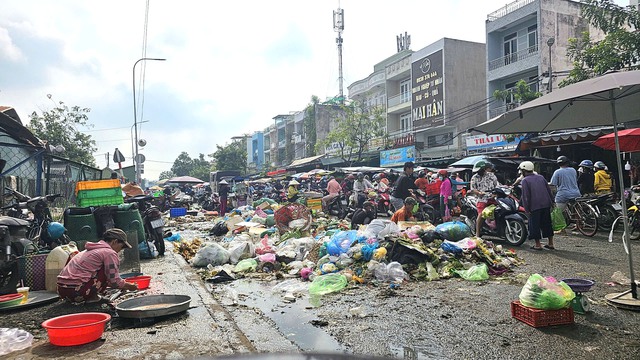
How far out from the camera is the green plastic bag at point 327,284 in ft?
17.7

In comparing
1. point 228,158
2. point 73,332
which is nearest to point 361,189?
point 73,332

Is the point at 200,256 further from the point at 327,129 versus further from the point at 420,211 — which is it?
the point at 327,129

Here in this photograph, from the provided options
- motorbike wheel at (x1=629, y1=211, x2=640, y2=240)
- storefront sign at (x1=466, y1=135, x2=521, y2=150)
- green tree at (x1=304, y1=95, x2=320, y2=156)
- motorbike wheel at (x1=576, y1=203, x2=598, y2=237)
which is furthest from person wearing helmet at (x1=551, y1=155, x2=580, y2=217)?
green tree at (x1=304, y1=95, x2=320, y2=156)

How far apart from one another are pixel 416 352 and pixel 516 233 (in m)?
5.52

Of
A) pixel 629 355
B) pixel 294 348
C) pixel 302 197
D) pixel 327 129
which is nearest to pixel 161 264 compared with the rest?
pixel 294 348

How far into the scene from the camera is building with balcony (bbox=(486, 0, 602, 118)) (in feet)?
68.9

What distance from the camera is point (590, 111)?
219 inches

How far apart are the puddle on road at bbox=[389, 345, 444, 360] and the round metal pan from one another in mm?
2160

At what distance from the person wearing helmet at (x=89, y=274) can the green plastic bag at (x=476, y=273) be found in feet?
13.9

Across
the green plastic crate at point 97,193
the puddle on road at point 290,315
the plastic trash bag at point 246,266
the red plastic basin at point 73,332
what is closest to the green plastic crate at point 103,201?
the green plastic crate at point 97,193

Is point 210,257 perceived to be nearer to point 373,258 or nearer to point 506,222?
point 373,258

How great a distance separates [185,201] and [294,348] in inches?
815

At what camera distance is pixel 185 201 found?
75.3 feet

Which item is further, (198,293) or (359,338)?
(198,293)
